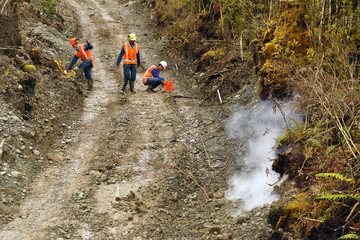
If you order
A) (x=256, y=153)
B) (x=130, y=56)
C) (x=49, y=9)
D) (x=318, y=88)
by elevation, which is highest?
(x=318, y=88)

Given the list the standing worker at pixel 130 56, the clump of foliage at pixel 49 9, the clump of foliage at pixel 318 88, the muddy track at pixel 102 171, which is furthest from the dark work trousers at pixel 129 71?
the clump of foliage at pixel 49 9

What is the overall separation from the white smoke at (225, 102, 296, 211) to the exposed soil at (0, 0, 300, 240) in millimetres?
226

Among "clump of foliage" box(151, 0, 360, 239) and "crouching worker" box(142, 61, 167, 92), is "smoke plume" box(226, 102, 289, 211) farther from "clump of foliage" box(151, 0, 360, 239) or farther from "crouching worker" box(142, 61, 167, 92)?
"crouching worker" box(142, 61, 167, 92)

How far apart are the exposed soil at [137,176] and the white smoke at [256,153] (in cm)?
23

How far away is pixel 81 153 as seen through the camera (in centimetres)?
753

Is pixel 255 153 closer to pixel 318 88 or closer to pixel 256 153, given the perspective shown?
pixel 256 153

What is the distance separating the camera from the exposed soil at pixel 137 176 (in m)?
5.29

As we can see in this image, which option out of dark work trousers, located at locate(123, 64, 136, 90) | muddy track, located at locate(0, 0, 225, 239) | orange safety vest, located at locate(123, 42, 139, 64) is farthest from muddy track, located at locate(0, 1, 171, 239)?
orange safety vest, located at locate(123, 42, 139, 64)

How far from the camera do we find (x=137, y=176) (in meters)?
6.75

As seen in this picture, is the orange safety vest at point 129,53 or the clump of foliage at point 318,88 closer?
the clump of foliage at point 318,88

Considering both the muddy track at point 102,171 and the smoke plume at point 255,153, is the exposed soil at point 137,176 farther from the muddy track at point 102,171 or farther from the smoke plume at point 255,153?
the smoke plume at point 255,153

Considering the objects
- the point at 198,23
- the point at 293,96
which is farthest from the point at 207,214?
the point at 198,23

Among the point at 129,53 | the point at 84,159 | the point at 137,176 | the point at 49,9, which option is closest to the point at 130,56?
the point at 129,53

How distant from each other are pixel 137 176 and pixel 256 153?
2.44m
